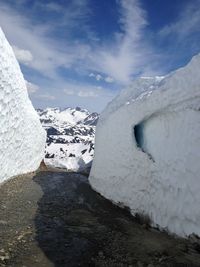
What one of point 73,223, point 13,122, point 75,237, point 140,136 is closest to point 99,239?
point 75,237

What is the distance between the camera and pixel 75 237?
A: 7.91m

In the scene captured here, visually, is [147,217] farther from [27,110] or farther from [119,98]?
[27,110]

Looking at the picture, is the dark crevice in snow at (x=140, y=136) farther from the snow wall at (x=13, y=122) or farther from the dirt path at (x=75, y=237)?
the snow wall at (x=13, y=122)

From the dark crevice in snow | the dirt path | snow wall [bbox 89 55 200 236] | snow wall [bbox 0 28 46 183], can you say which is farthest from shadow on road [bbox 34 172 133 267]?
the dark crevice in snow

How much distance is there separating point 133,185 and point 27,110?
703 cm

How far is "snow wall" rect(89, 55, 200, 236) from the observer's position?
816 cm

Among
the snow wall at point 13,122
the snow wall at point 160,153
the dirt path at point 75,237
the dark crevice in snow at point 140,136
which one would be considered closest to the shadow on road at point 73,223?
the dirt path at point 75,237

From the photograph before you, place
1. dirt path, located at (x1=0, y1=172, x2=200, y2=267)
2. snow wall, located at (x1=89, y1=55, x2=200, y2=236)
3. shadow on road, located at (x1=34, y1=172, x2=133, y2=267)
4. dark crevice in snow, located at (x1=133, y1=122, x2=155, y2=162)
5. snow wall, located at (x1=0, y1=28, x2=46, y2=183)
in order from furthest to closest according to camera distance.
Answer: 1. snow wall, located at (x1=0, y1=28, x2=46, y2=183)
2. dark crevice in snow, located at (x1=133, y1=122, x2=155, y2=162)
3. snow wall, located at (x1=89, y1=55, x2=200, y2=236)
4. shadow on road, located at (x1=34, y1=172, x2=133, y2=267)
5. dirt path, located at (x1=0, y1=172, x2=200, y2=267)

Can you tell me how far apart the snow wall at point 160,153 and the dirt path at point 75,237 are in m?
0.56

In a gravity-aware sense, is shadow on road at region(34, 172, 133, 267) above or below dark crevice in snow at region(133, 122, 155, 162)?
below

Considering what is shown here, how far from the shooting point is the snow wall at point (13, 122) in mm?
11761

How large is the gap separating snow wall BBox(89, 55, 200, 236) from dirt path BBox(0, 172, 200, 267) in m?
0.56

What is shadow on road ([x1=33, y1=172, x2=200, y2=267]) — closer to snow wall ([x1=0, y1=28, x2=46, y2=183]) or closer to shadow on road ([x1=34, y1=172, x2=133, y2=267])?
shadow on road ([x1=34, y1=172, x2=133, y2=267])

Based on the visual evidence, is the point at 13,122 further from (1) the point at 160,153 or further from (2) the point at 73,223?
(1) the point at 160,153
